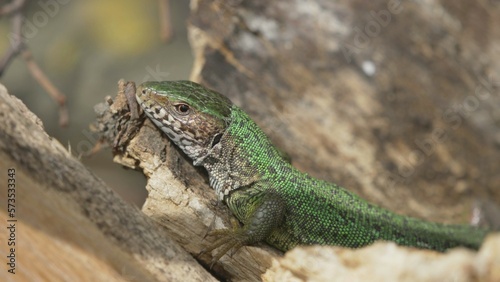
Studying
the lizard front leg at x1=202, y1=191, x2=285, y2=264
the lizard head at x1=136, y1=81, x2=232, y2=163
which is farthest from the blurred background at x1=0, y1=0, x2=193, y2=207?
the lizard front leg at x1=202, y1=191, x2=285, y2=264

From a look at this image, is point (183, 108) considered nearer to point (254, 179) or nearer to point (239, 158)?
point (239, 158)

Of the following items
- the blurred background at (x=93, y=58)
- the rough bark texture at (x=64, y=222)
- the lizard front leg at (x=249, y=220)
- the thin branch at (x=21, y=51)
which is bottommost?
the rough bark texture at (x=64, y=222)

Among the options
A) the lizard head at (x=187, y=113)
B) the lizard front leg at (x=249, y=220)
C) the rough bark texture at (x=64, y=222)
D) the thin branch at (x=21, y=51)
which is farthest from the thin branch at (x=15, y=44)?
the lizard front leg at (x=249, y=220)

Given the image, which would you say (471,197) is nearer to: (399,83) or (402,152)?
(402,152)

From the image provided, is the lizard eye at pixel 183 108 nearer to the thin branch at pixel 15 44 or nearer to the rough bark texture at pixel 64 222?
the rough bark texture at pixel 64 222

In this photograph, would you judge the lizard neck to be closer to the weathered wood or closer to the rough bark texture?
the weathered wood

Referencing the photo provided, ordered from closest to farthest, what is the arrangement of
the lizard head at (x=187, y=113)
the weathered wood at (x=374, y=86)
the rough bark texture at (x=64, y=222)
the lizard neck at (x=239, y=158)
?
the rough bark texture at (x=64, y=222), the lizard head at (x=187, y=113), the lizard neck at (x=239, y=158), the weathered wood at (x=374, y=86)
